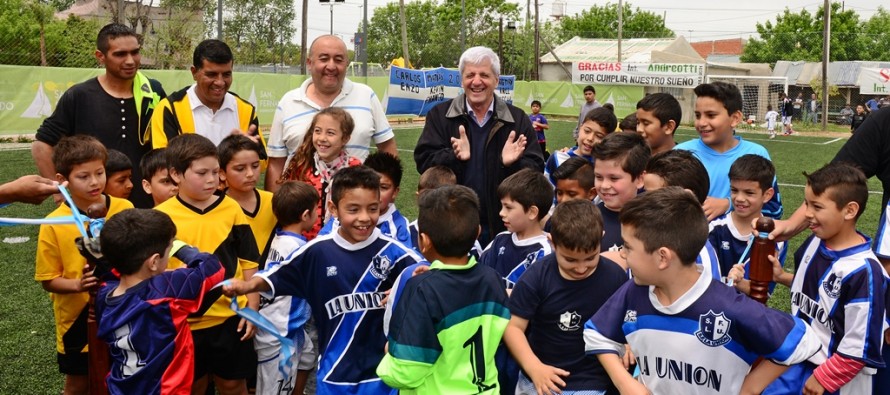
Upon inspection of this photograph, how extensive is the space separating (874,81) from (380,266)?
48.9m

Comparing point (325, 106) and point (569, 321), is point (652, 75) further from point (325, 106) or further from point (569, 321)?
point (569, 321)

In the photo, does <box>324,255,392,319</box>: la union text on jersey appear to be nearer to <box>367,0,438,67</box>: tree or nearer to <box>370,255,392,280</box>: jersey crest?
<box>370,255,392,280</box>: jersey crest

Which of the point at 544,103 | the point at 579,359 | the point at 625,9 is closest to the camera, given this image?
the point at 579,359

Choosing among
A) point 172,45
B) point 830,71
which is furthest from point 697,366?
point 830,71

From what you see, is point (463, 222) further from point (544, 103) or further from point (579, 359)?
point (544, 103)

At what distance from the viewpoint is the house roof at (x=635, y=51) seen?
173 ft

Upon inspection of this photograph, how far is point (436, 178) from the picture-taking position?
4422 mm

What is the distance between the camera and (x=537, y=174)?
388cm

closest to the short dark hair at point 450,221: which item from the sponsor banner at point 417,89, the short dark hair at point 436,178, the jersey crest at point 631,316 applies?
the jersey crest at point 631,316

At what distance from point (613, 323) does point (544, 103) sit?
36536 millimetres

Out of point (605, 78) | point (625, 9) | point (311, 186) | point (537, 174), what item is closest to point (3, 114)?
point (311, 186)

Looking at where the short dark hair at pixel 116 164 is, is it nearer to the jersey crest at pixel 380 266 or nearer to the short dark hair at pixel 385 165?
the short dark hair at pixel 385 165

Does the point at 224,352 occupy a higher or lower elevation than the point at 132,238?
lower

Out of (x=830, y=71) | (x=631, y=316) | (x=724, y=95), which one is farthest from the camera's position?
(x=830, y=71)
